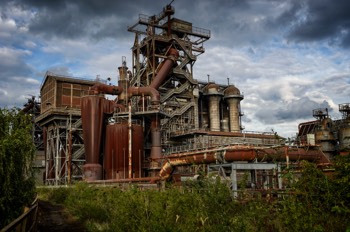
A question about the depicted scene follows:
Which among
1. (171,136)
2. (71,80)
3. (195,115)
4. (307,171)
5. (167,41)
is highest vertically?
(167,41)

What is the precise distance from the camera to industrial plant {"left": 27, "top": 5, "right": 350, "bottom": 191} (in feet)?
129

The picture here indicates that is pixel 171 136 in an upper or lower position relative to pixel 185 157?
upper

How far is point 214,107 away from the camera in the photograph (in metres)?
56.7

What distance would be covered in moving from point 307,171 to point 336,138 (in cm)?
4555

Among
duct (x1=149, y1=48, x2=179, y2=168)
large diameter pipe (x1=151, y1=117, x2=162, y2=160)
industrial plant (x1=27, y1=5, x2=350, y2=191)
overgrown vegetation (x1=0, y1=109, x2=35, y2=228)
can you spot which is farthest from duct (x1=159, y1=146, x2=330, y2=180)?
overgrown vegetation (x1=0, y1=109, x2=35, y2=228)

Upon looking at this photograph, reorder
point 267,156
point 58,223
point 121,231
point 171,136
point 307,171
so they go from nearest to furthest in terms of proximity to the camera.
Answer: point 307,171
point 121,231
point 58,223
point 267,156
point 171,136

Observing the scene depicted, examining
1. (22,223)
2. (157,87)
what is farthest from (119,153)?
(22,223)

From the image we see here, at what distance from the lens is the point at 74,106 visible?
48875 mm

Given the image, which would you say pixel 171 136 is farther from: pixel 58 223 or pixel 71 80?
pixel 58 223

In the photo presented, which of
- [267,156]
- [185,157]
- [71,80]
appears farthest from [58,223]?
[71,80]

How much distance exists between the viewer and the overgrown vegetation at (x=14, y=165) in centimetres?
1216

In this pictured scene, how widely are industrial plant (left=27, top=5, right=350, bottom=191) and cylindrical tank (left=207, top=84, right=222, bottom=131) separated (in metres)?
0.17

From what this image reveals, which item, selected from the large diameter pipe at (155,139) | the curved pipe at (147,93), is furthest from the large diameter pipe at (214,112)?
the large diameter pipe at (155,139)

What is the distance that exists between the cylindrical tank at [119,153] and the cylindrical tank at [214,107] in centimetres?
1905
